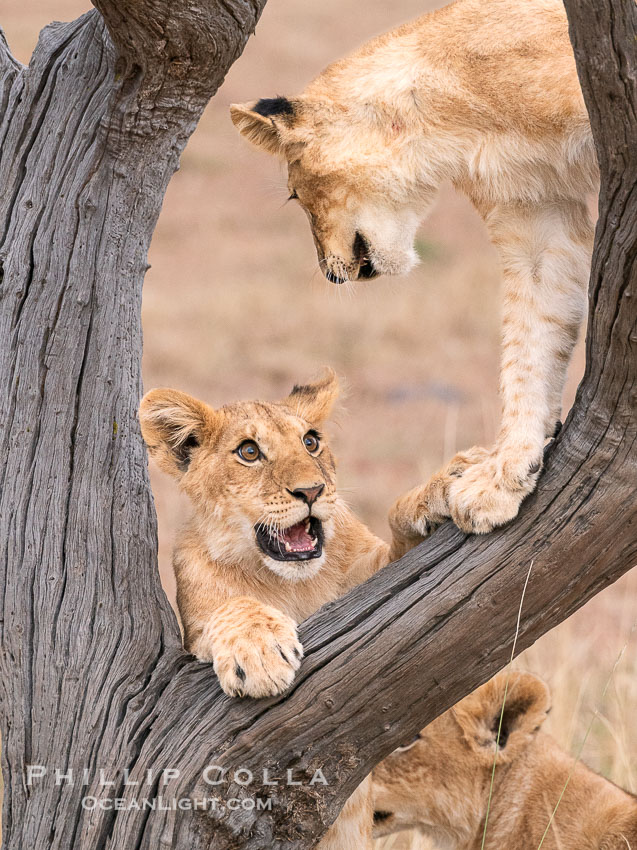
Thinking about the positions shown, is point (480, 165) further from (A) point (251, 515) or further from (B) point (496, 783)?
(B) point (496, 783)

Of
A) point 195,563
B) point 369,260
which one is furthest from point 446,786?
point 369,260

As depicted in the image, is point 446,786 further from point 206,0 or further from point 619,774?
point 206,0

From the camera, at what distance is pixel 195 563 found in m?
3.51

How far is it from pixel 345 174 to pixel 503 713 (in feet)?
6.46

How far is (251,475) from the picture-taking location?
11.4 feet

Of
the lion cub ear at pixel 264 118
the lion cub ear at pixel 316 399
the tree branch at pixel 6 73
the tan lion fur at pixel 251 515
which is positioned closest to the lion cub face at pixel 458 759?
the tan lion fur at pixel 251 515

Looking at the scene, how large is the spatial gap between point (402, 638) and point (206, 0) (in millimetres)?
1685

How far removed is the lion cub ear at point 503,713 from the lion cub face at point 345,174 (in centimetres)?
151

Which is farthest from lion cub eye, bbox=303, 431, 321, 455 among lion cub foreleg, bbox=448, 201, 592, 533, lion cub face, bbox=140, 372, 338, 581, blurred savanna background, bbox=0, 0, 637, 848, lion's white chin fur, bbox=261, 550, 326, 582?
blurred savanna background, bbox=0, 0, 637, 848

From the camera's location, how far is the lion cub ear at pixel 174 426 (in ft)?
11.0

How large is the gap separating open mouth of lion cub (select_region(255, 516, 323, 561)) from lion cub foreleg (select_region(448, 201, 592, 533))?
0.59 meters

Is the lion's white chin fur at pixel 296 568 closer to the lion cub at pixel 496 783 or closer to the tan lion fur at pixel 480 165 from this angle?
the tan lion fur at pixel 480 165

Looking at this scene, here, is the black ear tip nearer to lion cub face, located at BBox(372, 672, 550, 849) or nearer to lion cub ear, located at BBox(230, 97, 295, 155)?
lion cub ear, located at BBox(230, 97, 295, 155)

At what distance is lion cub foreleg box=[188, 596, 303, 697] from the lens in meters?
2.74
